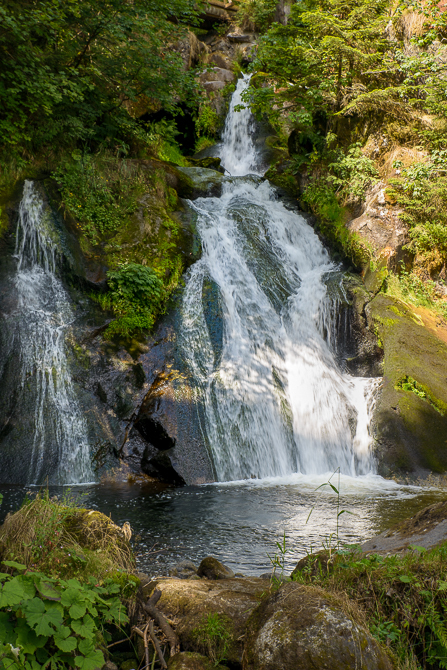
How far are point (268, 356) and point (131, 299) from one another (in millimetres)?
3130

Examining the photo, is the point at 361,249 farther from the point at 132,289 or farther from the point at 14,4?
the point at 14,4

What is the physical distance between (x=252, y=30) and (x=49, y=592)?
28.3m

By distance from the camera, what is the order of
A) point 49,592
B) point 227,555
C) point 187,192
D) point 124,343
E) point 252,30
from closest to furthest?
point 49,592 < point 227,555 < point 124,343 < point 187,192 < point 252,30

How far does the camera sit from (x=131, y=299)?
918 centimetres

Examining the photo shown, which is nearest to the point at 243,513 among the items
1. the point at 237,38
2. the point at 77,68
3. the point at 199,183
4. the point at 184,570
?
the point at 184,570

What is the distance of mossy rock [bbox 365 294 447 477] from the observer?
7.95m

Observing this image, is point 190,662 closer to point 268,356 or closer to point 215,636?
point 215,636

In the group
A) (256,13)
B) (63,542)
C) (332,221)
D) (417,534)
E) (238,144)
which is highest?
(256,13)

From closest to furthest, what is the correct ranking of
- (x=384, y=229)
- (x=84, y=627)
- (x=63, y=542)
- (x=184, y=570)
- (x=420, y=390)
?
(x=84, y=627) < (x=63, y=542) < (x=184, y=570) < (x=420, y=390) < (x=384, y=229)

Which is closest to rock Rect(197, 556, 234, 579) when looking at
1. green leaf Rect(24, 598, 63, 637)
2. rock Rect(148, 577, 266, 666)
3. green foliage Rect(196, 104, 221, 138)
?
rock Rect(148, 577, 266, 666)

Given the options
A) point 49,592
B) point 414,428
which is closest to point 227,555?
point 49,592

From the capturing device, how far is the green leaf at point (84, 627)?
1.86 m

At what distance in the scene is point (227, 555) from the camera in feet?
14.6

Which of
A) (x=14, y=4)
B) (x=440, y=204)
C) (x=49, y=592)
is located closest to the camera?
(x=49, y=592)
